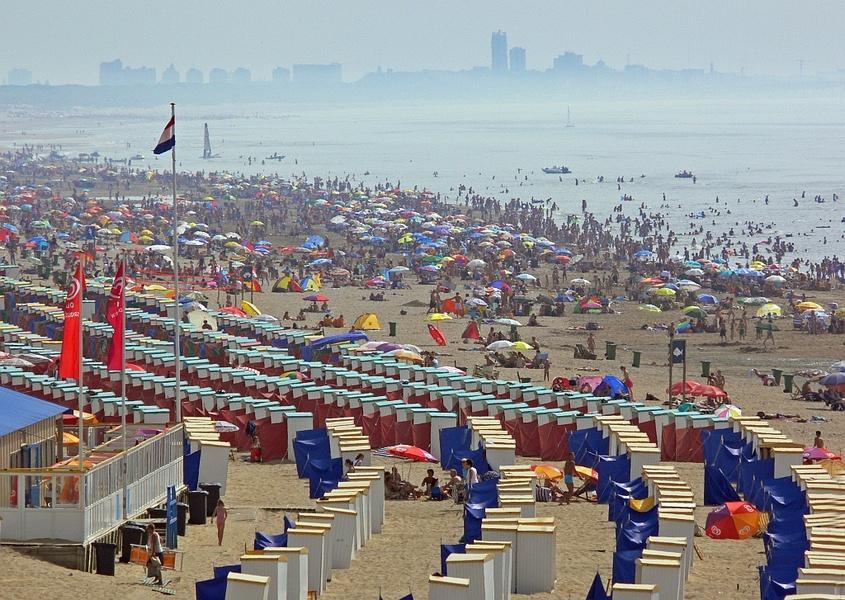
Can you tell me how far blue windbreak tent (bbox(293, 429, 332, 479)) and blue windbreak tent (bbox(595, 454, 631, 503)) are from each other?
3753 mm

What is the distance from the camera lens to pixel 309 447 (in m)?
24.7

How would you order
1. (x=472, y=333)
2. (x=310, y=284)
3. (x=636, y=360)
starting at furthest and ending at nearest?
1. (x=310, y=284)
2. (x=472, y=333)
3. (x=636, y=360)

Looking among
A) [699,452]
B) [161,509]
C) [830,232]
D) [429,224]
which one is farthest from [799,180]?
[161,509]

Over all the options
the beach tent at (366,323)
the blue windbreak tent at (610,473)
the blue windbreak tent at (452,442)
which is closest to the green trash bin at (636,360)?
the beach tent at (366,323)

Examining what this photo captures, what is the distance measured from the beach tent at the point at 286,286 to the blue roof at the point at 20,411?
2963 centimetres

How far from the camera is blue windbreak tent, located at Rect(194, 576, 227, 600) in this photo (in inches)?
630

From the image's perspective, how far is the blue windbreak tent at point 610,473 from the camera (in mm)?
23250

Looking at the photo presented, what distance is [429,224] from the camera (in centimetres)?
7462

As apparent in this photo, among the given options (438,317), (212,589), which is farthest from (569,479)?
(438,317)

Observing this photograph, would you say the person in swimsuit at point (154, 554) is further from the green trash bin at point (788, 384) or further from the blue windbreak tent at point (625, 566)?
the green trash bin at point (788, 384)

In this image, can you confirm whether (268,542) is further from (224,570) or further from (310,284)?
(310,284)

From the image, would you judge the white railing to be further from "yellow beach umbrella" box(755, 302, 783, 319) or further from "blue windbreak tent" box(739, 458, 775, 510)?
"yellow beach umbrella" box(755, 302, 783, 319)

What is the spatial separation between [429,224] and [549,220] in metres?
8.12

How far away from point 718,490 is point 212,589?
9142mm
